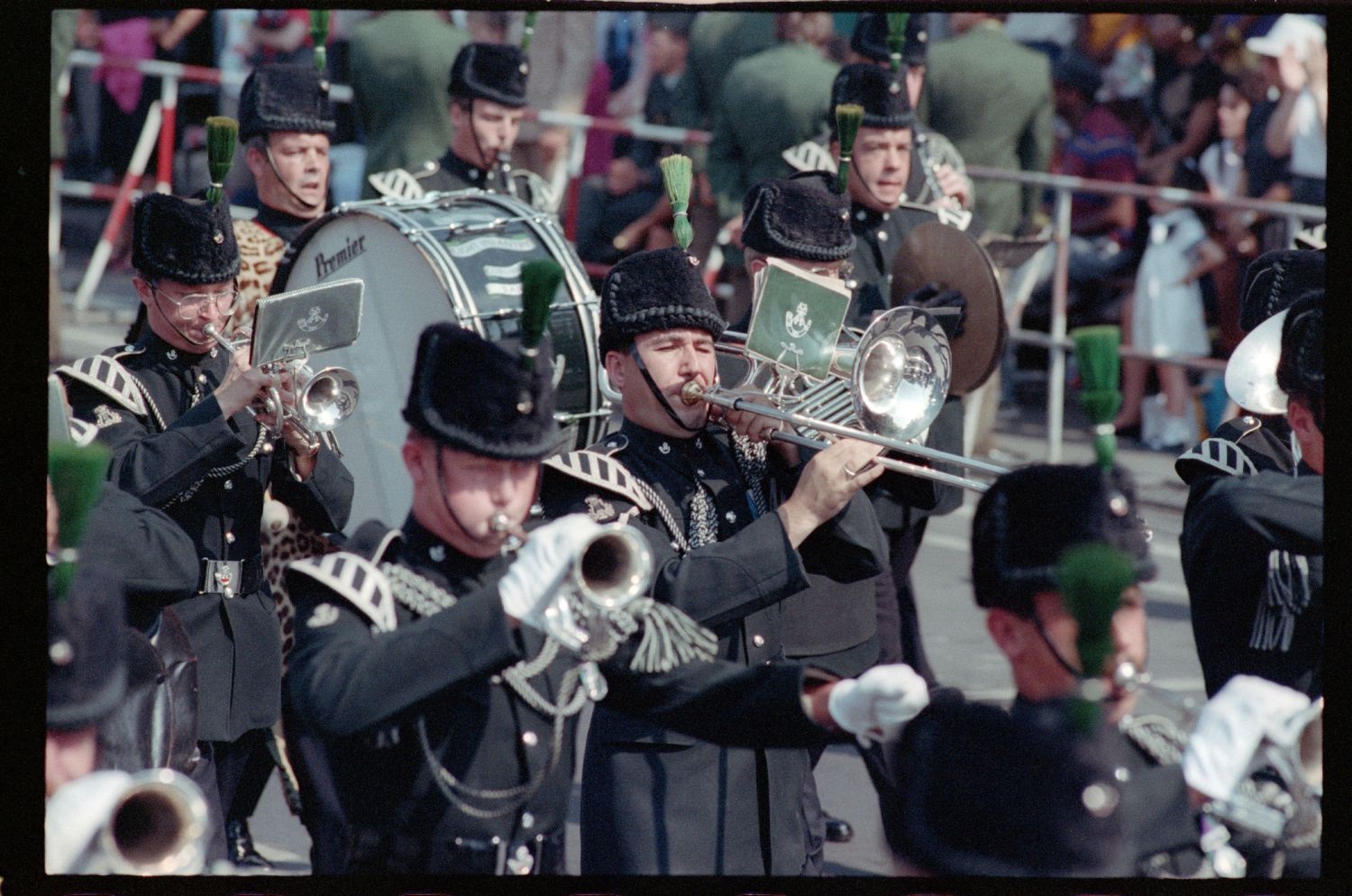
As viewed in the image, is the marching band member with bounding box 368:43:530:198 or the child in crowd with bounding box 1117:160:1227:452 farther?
the child in crowd with bounding box 1117:160:1227:452

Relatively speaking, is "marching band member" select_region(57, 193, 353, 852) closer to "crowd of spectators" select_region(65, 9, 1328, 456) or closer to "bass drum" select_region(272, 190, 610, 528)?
"bass drum" select_region(272, 190, 610, 528)

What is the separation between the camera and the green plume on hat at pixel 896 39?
757 cm

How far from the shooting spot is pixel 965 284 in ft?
22.5

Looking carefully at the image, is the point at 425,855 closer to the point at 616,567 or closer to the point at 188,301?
the point at 616,567

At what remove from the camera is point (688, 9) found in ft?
15.7

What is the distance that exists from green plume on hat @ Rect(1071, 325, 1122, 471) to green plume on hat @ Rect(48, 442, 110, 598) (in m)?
1.74

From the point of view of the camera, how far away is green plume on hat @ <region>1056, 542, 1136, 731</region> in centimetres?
359

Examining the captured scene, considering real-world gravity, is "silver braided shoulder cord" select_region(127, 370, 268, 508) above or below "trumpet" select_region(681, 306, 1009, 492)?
below

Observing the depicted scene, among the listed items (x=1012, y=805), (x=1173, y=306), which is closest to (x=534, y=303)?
(x=1012, y=805)

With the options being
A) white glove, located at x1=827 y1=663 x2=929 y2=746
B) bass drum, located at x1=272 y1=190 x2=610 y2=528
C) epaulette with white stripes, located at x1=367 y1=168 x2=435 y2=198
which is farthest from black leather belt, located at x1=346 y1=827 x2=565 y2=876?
epaulette with white stripes, located at x1=367 y1=168 x2=435 y2=198

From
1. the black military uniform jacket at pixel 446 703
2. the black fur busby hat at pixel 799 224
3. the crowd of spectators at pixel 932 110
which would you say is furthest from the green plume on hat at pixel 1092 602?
the crowd of spectators at pixel 932 110

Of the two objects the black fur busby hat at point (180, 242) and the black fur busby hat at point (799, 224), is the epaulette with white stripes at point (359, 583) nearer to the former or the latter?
the black fur busby hat at point (180, 242)

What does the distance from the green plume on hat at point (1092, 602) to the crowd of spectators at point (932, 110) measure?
5.25 m

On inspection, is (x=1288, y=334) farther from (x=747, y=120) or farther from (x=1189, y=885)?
(x=747, y=120)
